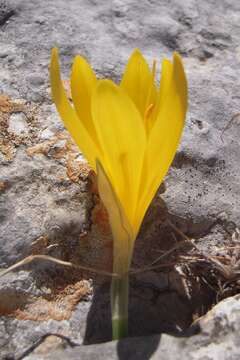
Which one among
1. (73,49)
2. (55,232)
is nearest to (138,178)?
(55,232)

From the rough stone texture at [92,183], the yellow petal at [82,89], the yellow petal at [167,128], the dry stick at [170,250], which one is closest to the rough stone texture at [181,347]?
the rough stone texture at [92,183]

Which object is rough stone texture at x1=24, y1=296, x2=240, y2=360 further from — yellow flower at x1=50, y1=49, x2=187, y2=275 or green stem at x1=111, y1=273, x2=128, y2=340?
yellow flower at x1=50, y1=49, x2=187, y2=275

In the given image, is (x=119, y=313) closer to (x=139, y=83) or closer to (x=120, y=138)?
(x=120, y=138)

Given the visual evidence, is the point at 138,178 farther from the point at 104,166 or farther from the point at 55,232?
the point at 55,232

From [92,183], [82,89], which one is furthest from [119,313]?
[82,89]

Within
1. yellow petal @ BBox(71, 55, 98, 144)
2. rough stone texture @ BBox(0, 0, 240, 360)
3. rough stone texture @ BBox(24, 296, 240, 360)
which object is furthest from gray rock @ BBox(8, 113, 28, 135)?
rough stone texture @ BBox(24, 296, 240, 360)

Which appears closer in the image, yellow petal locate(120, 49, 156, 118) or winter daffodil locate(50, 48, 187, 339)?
winter daffodil locate(50, 48, 187, 339)
